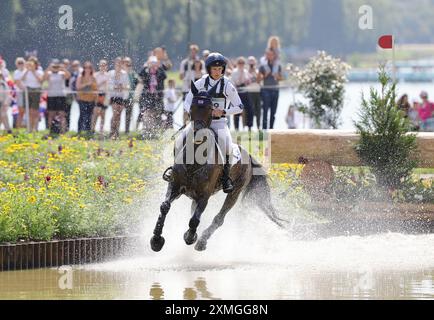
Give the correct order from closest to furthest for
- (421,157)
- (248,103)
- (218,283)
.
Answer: (218,283), (421,157), (248,103)

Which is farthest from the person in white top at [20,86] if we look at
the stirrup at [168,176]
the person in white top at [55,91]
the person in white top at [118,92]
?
the stirrup at [168,176]

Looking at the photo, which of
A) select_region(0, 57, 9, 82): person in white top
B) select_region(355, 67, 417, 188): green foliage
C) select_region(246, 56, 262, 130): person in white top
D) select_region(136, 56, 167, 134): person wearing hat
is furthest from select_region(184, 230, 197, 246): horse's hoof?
select_region(0, 57, 9, 82): person in white top

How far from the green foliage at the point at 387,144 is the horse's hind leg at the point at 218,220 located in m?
3.17

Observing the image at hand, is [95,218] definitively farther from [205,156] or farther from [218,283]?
[218,283]

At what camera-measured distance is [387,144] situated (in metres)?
19.0

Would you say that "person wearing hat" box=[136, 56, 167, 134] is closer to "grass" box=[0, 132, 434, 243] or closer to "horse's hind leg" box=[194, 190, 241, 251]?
"grass" box=[0, 132, 434, 243]

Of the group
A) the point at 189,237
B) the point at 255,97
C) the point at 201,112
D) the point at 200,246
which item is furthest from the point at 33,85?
the point at 201,112

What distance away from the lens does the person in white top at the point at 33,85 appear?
27234 mm

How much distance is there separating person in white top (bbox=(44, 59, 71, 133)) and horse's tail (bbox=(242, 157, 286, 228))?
10429 millimetres

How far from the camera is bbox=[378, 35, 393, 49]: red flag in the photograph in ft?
69.5

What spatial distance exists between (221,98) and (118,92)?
8619 mm
